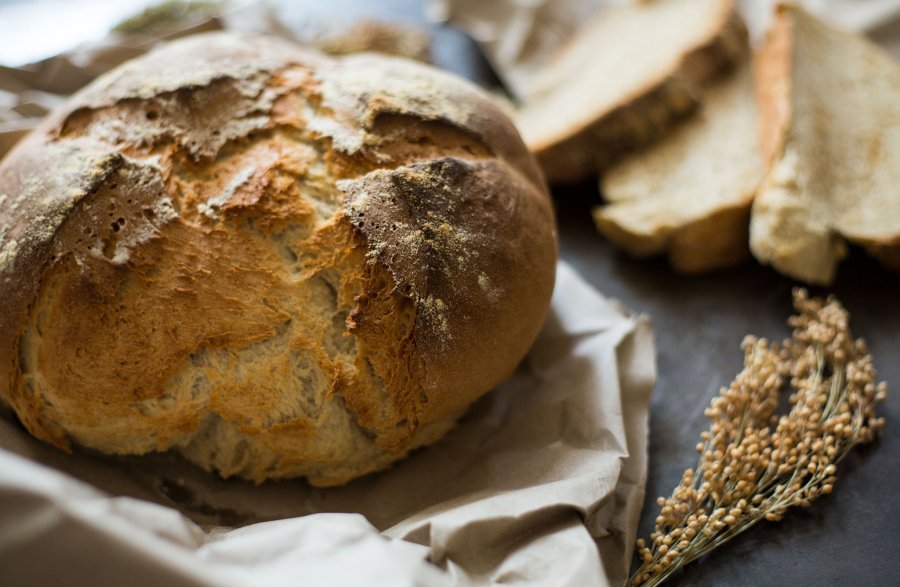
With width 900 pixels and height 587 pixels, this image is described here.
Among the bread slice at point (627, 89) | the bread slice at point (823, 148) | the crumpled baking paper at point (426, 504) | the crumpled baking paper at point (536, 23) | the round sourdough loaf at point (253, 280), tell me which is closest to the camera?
the crumpled baking paper at point (426, 504)

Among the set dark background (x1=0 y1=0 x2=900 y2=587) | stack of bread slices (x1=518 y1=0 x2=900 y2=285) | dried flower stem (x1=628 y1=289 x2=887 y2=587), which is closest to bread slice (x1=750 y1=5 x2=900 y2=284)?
stack of bread slices (x1=518 y1=0 x2=900 y2=285)

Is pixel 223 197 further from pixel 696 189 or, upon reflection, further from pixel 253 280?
pixel 696 189

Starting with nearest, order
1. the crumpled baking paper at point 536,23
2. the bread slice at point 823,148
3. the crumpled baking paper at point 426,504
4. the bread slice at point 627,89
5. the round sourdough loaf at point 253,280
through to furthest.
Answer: the crumpled baking paper at point 426,504, the round sourdough loaf at point 253,280, the bread slice at point 823,148, the bread slice at point 627,89, the crumpled baking paper at point 536,23

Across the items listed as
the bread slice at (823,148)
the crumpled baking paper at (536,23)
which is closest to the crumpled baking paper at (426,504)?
the bread slice at (823,148)

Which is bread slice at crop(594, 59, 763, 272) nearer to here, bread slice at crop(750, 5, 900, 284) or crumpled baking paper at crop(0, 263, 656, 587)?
bread slice at crop(750, 5, 900, 284)

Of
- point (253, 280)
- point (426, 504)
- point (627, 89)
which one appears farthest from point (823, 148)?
point (253, 280)

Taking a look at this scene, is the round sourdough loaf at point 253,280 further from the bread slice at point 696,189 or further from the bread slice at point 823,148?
the bread slice at point 823,148

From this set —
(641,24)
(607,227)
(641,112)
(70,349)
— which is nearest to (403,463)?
(70,349)
